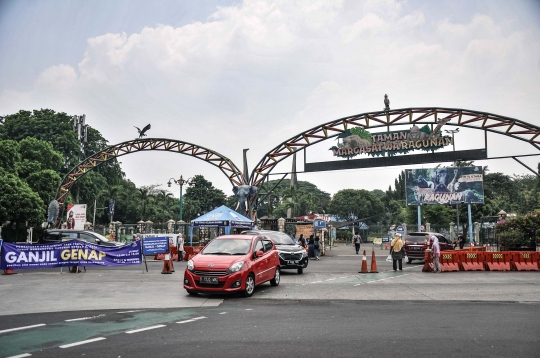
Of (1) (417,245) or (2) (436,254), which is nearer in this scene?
(2) (436,254)

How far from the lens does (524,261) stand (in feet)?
68.5

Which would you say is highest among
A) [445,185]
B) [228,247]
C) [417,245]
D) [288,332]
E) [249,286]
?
[445,185]

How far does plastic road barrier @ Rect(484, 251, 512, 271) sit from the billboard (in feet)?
55.7

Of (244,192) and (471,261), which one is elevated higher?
(244,192)

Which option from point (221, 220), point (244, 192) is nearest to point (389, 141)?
point (244, 192)

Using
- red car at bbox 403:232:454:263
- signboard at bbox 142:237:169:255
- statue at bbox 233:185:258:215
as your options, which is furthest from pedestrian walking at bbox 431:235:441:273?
statue at bbox 233:185:258:215

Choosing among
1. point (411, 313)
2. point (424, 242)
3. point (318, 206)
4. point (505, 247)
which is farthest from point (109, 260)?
point (318, 206)

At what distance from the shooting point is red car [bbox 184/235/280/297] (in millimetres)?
12289

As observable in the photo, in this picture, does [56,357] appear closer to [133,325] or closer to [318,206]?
[133,325]

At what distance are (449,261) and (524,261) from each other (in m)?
3.28

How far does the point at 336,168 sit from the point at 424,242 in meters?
9.90

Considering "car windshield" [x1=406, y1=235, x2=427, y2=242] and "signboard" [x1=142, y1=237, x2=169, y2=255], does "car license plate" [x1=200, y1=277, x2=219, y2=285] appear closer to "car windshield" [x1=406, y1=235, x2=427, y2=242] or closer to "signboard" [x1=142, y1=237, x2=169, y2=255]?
"signboard" [x1=142, y1=237, x2=169, y2=255]

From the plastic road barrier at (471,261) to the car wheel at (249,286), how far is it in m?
11.5

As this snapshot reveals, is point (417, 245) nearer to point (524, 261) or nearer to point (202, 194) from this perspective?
point (524, 261)
